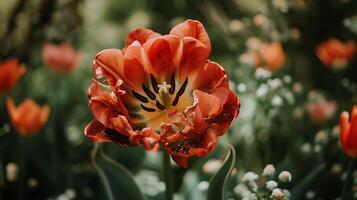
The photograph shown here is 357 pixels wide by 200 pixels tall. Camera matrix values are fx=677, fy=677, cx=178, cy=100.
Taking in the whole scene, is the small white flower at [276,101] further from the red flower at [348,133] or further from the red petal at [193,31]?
the red petal at [193,31]

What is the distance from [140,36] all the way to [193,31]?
0.09 meters

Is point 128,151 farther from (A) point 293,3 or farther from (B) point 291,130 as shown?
(A) point 293,3

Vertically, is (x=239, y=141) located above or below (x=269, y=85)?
below

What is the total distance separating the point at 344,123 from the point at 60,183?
0.75 meters

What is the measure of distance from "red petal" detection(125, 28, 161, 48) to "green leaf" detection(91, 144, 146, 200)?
0.21 metres

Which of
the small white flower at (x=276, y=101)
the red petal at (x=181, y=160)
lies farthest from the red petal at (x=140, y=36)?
the small white flower at (x=276, y=101)

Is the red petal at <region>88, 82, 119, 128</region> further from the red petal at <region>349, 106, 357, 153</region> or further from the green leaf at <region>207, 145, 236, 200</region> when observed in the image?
the red petal at <region>349, 106, 357, 153</region>

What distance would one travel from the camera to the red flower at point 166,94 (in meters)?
1.03

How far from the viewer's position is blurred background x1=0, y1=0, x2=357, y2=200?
1.55 meters

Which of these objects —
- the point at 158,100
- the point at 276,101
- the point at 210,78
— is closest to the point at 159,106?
the point at 158,100

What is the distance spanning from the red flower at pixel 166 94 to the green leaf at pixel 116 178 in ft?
0.30

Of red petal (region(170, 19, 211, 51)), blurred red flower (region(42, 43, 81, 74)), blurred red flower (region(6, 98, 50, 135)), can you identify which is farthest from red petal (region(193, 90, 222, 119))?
blurred red flower (region(42, 43, 81, 74))

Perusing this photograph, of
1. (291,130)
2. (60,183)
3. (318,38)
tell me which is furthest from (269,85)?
(318,38)

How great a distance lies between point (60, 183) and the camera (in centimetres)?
165
